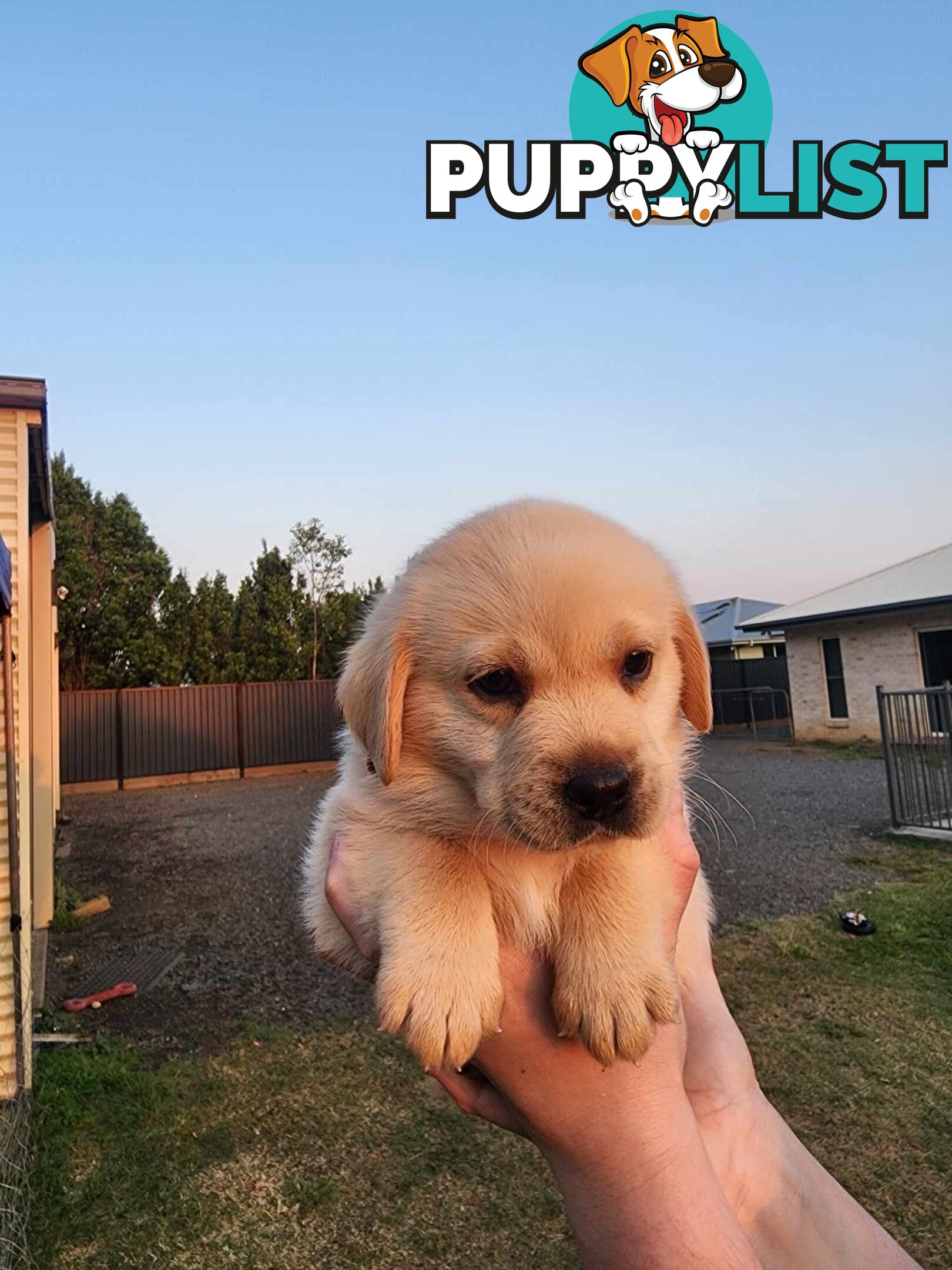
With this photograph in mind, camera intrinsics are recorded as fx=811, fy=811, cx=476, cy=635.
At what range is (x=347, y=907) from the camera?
1815 millimetres

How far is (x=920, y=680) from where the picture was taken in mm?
21984

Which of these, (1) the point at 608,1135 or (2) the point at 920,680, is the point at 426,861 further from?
(2) the point at 920,680

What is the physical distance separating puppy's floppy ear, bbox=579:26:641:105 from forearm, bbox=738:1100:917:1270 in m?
7.81

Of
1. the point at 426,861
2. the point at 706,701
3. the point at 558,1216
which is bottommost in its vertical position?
the point at 558,1216

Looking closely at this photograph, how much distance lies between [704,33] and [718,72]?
0.32 metres

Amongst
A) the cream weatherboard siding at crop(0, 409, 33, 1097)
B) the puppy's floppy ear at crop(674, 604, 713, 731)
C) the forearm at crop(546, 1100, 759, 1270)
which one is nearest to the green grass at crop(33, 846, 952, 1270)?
the cream weatherboard siding at crop(0, 409, 33, 1097)

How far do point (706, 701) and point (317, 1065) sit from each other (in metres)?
4.75

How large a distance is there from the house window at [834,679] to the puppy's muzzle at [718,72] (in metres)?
20.0

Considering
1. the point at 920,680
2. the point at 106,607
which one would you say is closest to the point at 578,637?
the point at 920,680

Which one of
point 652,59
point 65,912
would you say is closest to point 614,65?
point 652,59

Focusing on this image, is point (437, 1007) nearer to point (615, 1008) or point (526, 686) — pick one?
point (615, 1008)

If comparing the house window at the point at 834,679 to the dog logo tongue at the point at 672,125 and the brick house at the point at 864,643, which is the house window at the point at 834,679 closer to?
the brick house at the point at 864,643

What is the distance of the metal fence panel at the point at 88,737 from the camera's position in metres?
22.4

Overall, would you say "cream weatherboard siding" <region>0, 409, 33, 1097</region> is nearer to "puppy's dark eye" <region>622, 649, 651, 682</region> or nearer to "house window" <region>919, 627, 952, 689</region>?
"puppy's dark eye" <region>622, 649, 651, 682</region>
